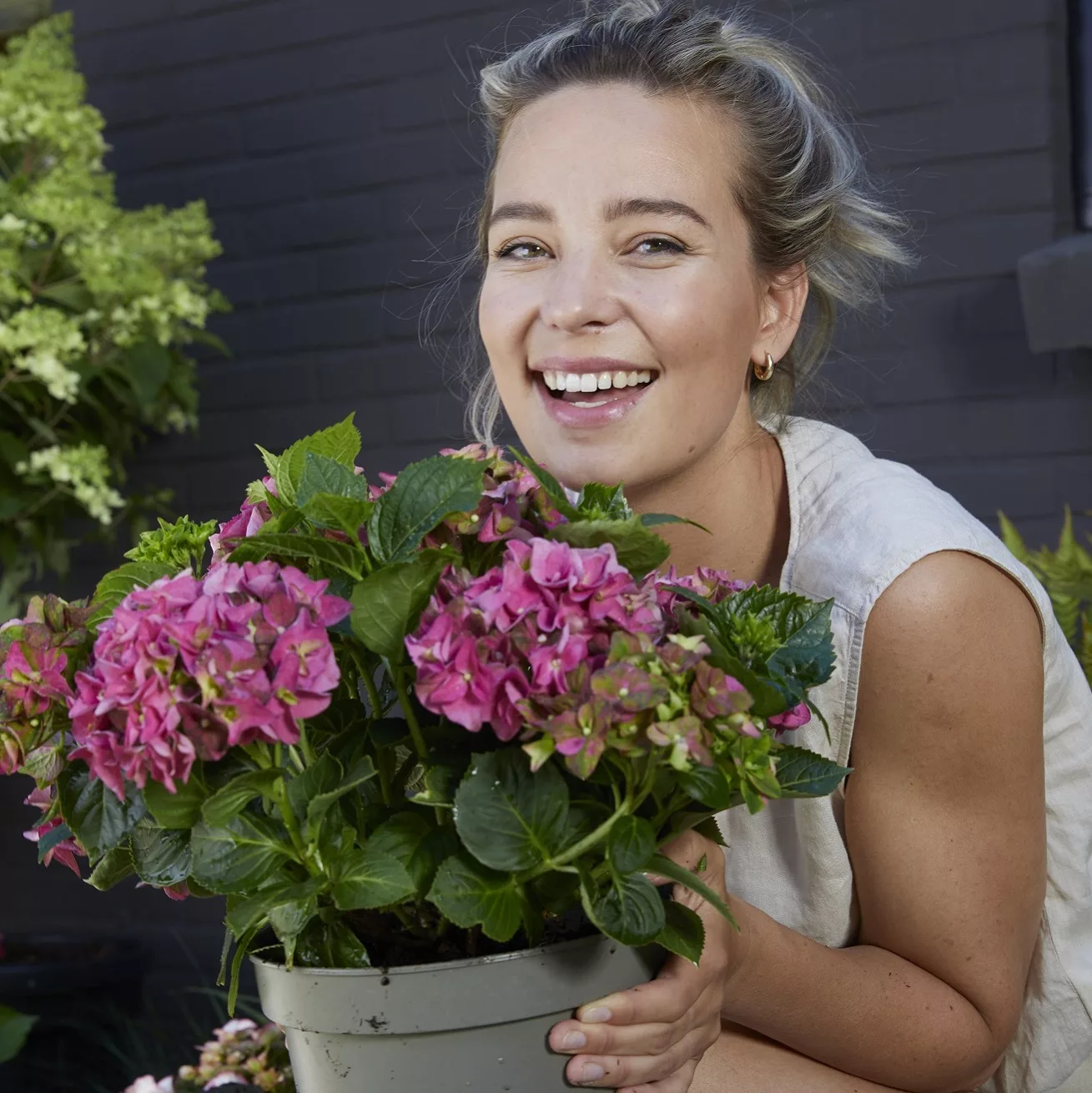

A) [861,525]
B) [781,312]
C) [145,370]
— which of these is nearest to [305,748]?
[861,525]

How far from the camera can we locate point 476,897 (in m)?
0.86

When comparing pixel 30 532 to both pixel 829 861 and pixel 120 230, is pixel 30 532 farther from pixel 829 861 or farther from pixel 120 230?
pixel 829 861

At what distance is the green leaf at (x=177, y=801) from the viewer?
2.83 ft

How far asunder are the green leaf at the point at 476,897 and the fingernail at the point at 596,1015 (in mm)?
96

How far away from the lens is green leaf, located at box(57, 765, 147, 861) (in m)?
0.90

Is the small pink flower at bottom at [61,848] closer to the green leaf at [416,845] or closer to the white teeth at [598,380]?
the green leaf at [416,845]

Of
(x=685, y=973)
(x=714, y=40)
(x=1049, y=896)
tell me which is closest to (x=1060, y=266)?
(x=714, y=40)

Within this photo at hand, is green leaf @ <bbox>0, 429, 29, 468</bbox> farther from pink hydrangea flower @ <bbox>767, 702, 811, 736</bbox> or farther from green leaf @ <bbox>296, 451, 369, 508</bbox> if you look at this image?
pink hydrangea flower @ <bbox>767, 702, 811, 736</bbox>

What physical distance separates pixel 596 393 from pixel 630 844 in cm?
68

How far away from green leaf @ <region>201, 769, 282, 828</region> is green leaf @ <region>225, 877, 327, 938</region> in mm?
48

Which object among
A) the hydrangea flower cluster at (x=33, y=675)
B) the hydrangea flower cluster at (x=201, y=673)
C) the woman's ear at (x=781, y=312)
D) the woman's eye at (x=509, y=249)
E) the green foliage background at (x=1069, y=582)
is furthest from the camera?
the green foliage background at (x=1069, y=582)

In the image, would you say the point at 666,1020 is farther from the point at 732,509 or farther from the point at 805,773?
the point at 732,509

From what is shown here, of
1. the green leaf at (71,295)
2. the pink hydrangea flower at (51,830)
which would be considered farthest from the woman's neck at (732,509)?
the green leaf at (71,295)

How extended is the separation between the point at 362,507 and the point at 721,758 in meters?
0.26
